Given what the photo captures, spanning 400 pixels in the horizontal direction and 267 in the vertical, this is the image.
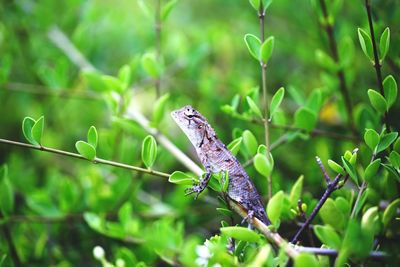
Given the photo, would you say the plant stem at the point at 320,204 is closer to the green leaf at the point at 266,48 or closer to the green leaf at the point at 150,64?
the green leaf at the point at 266,48

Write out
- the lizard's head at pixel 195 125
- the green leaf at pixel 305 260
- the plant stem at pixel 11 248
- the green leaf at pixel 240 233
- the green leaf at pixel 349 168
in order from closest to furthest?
the green leaf at pixel 305 260 < the green leaf at pixel 240 233 < the green leaf at pixel 349 168 < the lizard's head at pixel 195 125 < the plant stem at pixel 11 248

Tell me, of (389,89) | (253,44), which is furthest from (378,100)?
(253,44)

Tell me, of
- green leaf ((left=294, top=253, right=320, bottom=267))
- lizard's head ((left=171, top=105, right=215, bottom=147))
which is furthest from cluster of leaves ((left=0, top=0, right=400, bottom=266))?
lizard's head ((left=171, top=105, right=215, bottom=147))

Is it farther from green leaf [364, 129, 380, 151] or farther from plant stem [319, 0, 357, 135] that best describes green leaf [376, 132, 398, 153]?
plant stem [319, 0, 357, 135]

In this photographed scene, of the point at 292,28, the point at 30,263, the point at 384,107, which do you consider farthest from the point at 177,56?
the point at 384,107

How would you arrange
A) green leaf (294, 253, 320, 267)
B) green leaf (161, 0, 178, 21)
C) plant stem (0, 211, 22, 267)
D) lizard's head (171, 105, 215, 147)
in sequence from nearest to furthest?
green leaf (294, 253, 320, 267) < lizard's head (171, 105, 215, 147) < plant stem (0, 211, 22, 267) < green leaf (161, 0, 178, 21)

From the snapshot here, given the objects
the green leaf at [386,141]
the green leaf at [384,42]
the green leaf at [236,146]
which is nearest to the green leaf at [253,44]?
the green leaf at [236,146]

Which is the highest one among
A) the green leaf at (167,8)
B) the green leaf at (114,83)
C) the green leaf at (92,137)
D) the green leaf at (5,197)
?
the green leaf at (167,8)

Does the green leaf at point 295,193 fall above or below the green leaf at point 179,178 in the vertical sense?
below

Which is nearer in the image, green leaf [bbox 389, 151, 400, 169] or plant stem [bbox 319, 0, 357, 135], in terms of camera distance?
green leaf [bbox 389, 151, 400, 169]

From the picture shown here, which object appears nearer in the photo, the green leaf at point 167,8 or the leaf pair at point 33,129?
the leaf pair at point 33,129
